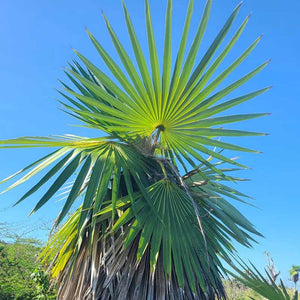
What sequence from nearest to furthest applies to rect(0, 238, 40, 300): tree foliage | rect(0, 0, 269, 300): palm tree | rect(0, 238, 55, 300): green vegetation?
rect(0, 0, 269, 300): palm tree < rect(0, 238, 55, 300): green vegetation < rect(0, 238, 40, 300): tree foliage

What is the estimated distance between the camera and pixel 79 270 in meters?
3.28

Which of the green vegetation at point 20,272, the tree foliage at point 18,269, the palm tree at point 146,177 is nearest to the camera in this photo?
the palm tree at point 146,177

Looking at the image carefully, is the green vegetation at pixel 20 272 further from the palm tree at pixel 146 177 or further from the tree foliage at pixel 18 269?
the palm tree at pixel 146 177

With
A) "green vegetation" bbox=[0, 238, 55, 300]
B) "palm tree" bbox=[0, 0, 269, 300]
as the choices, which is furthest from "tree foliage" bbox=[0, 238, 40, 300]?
"palm tree" bbox=[0, 0, 269, 300]

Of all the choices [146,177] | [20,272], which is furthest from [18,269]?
[146,177]

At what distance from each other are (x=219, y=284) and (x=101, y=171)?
5.84ft

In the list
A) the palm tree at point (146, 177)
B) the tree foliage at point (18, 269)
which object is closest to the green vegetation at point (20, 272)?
the tree foliage at point (18, 269)

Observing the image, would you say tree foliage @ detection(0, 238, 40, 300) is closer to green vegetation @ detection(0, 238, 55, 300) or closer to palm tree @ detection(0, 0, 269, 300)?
green vegetation @ detection(0, 238, 55, 300)

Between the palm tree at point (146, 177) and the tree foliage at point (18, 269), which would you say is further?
the tree foliage at point (18, 269)

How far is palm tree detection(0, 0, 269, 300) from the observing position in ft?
8.84

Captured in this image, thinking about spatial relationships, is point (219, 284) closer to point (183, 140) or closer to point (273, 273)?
point (183, 140)

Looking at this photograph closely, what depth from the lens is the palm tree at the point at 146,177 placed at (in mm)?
2693

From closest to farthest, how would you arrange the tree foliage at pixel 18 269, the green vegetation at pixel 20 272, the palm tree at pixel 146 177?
the palm tree at pixel 146 177
the green vegetation at pixel 20 272
the tree foliage at pixel 18 269

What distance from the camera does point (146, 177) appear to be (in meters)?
3.55
